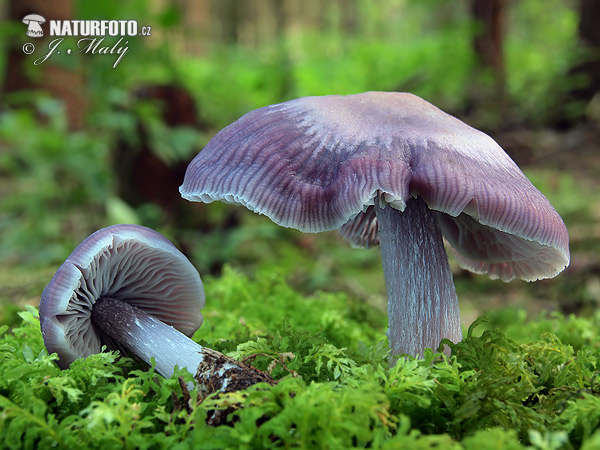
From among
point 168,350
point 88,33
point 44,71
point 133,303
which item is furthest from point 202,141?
point 168,350

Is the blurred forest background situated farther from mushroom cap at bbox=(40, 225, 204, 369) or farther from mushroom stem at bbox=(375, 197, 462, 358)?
mushroom stem at bbox=(375, 197, 462, 358)

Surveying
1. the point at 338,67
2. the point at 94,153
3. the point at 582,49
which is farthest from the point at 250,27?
the point at 94,153

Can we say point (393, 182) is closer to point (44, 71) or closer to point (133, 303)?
point (133, 303)

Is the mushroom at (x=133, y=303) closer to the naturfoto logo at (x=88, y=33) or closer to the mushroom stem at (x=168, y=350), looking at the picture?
the mushroom stem at (x=168, y=350)

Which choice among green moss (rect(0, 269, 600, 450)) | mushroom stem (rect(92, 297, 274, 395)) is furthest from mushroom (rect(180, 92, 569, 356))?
mushroom stem (rect(92, 297, 274, 395))

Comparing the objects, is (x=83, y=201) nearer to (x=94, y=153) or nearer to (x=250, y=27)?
(x=94, y=153)

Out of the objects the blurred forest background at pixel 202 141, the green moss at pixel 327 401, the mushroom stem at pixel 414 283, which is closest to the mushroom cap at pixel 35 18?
the blurred forest background at pixel 202 141
